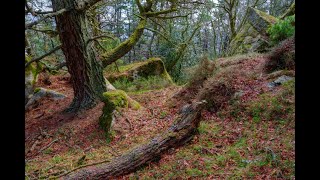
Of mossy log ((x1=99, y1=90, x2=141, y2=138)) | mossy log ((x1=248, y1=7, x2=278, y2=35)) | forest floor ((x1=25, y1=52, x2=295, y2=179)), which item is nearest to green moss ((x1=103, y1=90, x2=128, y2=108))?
mossy log ((x1=99, y1=90, x2=141, y2=138))

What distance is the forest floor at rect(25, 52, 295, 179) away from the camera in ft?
13.0

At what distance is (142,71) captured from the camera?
11.6 meters

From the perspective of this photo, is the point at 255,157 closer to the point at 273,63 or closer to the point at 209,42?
the point at 273,63

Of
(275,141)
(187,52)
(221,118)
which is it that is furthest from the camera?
(187,52)

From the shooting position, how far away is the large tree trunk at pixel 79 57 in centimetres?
679

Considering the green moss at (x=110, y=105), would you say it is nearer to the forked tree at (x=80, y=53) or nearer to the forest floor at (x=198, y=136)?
the forest floor at (x=198, y=136)

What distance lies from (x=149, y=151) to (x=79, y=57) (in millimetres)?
3905

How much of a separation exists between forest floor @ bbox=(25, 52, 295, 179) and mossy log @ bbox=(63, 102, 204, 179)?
124mm

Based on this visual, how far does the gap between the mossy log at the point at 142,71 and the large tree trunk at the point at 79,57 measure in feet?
11.2

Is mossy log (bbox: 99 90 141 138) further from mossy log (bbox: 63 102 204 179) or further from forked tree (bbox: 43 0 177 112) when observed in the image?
mossy log (bbox: 63 102 204 179)

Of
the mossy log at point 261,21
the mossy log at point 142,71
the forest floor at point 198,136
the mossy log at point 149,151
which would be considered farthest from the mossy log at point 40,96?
the mossy log at point 261,21
